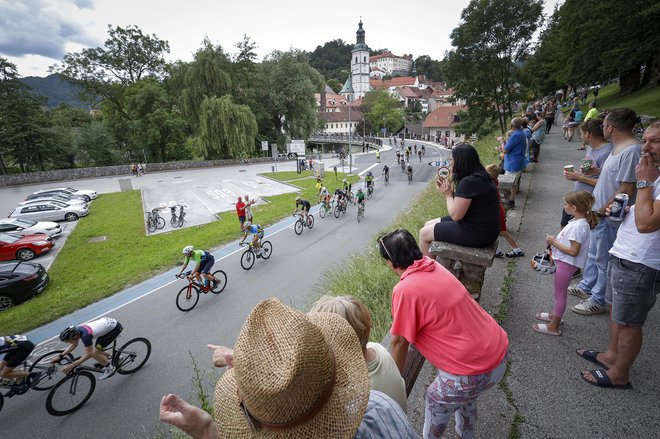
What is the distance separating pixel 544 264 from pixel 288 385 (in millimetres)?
3513

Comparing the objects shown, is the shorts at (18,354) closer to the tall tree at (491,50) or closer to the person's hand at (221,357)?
the person's hand at (221,357)

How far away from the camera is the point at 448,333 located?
1885mm

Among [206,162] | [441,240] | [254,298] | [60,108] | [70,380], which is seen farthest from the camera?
[60,108]

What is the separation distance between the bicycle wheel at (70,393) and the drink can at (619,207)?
856cm

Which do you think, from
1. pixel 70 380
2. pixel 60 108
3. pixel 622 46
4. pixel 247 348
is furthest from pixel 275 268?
pixel 60 108

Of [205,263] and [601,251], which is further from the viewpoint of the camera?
[205,263]

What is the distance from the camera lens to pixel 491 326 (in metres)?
1.94

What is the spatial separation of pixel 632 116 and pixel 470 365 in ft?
11.0

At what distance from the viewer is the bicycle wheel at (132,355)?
6.51 m

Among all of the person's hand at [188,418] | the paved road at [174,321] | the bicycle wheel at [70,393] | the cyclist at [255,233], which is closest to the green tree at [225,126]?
the paved road at [174,321]

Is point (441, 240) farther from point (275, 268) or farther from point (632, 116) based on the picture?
point (275, 268)

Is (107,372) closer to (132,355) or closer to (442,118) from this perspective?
(132,355)

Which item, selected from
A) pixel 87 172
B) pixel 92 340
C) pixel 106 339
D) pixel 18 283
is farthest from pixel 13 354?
pixel 87 172

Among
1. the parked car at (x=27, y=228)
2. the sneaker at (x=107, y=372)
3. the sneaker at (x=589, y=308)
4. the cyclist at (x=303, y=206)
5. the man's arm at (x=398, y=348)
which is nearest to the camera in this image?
the man's arm at (x=398, y=348)
